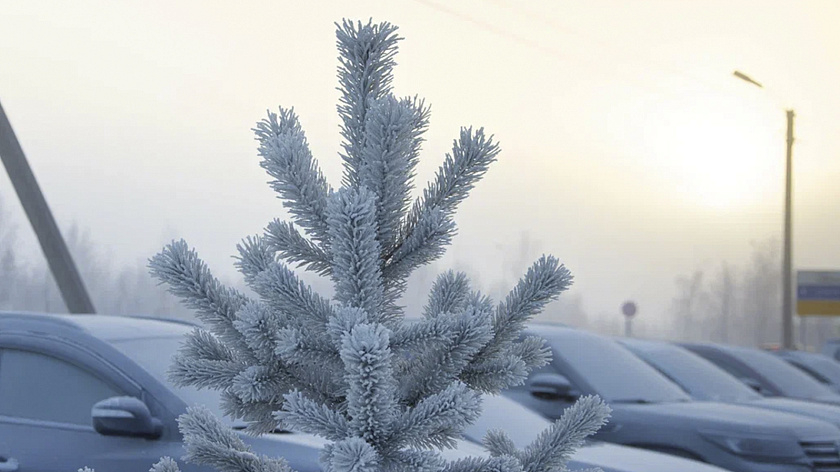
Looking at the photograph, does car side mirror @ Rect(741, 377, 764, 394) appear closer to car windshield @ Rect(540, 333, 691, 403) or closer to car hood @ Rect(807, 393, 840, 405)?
car hood @ Rect(807, 393, 840, 405)

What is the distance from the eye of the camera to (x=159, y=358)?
473 cm

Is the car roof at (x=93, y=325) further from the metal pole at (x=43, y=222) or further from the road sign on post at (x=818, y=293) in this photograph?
the road sign on post at (x=818, y=293)

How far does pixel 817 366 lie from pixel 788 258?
10.5 m

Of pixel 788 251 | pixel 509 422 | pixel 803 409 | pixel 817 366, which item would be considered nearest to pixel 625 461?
pixel 509 422

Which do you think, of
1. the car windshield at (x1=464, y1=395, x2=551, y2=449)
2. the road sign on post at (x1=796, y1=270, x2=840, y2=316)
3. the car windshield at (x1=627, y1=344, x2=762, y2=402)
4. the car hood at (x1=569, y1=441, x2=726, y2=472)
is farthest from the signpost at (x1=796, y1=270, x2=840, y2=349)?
the car hood at (x1=569, y1=441, x2=726, y2=472)

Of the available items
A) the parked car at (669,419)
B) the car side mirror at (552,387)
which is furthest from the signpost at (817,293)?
the car side mirror at (552,387)

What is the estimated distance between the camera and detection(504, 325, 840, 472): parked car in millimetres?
7469

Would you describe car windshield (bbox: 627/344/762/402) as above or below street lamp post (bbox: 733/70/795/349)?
below

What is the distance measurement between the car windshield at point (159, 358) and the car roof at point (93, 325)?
0.19ft

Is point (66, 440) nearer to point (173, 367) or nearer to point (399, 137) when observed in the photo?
point (173, 367)

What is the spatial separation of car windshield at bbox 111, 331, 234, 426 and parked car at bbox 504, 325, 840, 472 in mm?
3159

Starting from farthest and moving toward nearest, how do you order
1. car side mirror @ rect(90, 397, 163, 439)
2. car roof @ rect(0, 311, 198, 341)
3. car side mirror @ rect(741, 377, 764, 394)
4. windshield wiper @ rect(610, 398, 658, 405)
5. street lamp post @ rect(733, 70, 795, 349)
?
street lamp post @ rect(733, 70, 795, 349)
car side mirror @ rect(741, 377, 764, 394)
windshield wiper @ rect(610, 398, 658, 405)
car roof @ rect(0, 311, 198, 341)
car side mirror @ rect(90, 397, 163, 439)

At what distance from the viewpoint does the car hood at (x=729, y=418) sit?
7.60 meters

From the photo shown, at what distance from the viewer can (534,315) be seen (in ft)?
6.54
